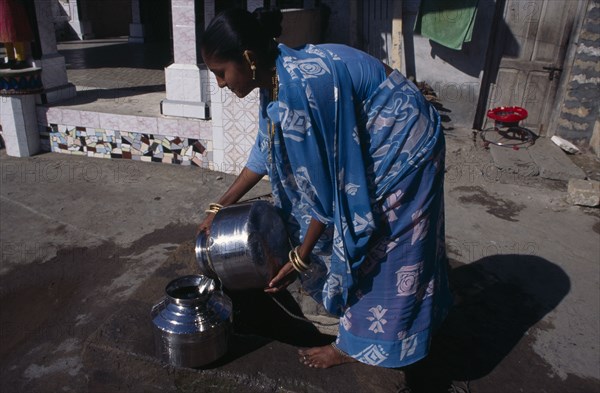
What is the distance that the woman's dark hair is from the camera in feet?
5.99

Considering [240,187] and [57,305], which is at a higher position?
[240,187]

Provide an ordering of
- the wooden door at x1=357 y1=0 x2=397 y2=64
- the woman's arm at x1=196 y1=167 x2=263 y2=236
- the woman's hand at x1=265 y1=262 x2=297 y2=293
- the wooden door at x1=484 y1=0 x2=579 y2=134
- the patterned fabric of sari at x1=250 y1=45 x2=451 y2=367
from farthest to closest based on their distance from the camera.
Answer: the wooden door at x1=357 y1=0 x2=397 y2=64, the wooden door at x1=484 y1=0 x2=579 y2=134, the woman's arm at x1=196 y1=167 x2=263 y2=236, the woman's hand at x1=265 y1=262 x2=297 y2=293, the patterned fabric of sari at x1=250 y1=45 x2=451 y2=367

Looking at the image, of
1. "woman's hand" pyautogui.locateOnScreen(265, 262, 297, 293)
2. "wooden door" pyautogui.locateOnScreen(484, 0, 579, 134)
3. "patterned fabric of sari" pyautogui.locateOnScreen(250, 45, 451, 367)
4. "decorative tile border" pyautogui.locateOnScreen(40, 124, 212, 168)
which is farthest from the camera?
"wooden door" pyautogui.locateOnScreen(484, 0, 579, 134)

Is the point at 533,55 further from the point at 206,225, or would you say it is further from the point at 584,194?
the point at 206,225

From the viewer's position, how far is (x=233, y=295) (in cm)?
287

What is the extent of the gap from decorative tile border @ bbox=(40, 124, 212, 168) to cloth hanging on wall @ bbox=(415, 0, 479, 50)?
3.62 meters

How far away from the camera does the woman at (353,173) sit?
1.83 m

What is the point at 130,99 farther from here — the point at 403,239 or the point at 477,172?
the point at 403,239

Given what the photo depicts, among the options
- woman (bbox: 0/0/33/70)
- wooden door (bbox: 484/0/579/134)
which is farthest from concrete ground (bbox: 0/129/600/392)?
wooden door (bbox: 484/0/579/134)

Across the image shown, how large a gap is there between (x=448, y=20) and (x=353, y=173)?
5.62 m

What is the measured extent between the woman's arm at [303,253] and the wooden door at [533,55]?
5840mm

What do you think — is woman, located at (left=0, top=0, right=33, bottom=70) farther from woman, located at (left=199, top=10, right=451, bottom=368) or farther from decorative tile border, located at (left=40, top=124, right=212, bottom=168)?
woman, located at (left=199, top=10, right=451, bottom=368)

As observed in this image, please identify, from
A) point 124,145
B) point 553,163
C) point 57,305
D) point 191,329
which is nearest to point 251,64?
point 191,329

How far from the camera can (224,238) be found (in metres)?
2.18
